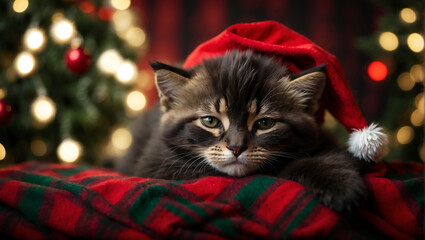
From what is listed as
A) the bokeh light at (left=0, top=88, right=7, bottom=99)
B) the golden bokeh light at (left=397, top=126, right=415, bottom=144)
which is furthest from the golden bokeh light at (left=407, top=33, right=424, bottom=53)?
the bokeh light at (left=0, top=88, right=7, bottom=99)

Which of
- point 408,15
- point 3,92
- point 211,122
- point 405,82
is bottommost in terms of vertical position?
point 3,92

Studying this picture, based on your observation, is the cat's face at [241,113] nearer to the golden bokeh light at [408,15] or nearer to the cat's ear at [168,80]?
the cat's ear at [168,80]

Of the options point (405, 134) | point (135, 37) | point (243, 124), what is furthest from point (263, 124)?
point (405, 134)

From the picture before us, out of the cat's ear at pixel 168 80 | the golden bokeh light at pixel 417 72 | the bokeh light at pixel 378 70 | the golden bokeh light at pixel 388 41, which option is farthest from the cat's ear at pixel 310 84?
the golden bokeh light at pixel 417 72

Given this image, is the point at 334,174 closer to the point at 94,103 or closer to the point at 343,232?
the point at 343,232

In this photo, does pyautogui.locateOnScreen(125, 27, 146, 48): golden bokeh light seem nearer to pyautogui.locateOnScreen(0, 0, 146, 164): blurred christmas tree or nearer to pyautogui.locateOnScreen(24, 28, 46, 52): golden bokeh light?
pyautogui.locateOnScreen(0, 0, 146, 164): blurred christmas tree

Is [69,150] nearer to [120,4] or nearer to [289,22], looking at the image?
[120,4]

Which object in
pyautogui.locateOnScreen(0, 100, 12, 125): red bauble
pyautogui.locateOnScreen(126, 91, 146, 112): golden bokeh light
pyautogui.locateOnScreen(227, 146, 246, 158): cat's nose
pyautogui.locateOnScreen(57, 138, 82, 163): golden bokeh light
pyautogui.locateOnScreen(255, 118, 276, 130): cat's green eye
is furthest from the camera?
pyautogui.locateOnScreen(126, 91, 146, 112): golden bokeh light
